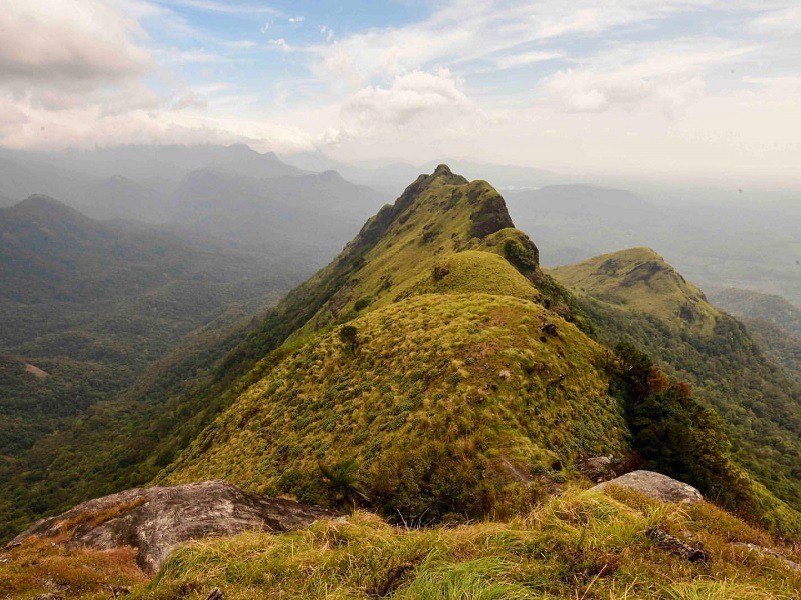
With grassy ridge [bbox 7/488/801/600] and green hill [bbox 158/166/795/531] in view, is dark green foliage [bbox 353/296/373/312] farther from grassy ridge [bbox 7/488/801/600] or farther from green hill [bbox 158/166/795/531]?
grassy ridge [bbox 7/488/801/600]

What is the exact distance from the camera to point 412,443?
23484 mm

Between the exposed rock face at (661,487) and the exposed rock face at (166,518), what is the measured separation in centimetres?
1473

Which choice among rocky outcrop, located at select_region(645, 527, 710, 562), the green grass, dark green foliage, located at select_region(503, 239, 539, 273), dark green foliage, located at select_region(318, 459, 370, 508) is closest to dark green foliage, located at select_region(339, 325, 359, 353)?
the green grass

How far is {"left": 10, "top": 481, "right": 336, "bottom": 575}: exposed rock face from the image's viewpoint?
15898mm

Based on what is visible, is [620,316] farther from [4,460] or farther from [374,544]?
[4,460]

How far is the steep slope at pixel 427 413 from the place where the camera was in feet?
71.2

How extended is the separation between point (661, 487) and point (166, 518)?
21.7 m

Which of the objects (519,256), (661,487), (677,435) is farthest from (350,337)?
(519,256)

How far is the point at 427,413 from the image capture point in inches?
989

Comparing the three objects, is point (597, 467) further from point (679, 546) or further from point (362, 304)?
point (362, 304)

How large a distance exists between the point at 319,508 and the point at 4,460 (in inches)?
9825

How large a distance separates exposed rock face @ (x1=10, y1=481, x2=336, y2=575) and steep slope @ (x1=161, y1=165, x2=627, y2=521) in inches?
175

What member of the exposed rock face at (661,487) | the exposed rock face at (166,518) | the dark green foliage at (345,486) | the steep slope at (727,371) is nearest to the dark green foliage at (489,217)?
the steep slope at (727,371)

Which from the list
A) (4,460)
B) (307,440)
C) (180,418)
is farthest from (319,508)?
(4,460)
